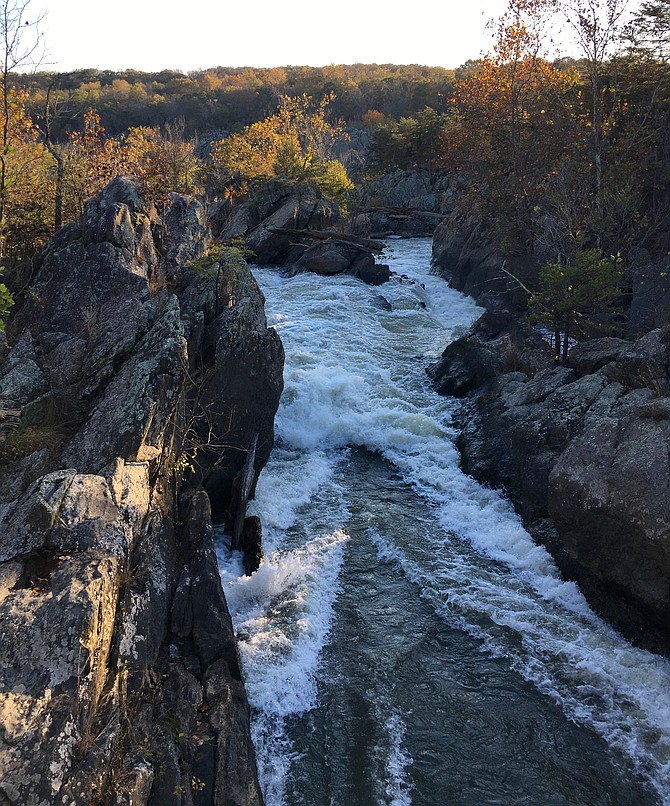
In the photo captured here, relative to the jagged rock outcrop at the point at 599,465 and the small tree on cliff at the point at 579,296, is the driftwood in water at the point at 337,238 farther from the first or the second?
the jagged rock outcrop at the point at 599,465

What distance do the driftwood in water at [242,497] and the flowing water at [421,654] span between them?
1.23 ft

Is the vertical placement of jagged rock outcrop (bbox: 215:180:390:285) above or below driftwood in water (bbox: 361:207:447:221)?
below

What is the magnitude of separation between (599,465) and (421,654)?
413 centimetres

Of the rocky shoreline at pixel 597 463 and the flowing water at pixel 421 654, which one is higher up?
the rocky shoreline at pixel 597 463

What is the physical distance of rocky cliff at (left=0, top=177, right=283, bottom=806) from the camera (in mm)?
4723

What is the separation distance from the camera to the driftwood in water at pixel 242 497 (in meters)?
10.2

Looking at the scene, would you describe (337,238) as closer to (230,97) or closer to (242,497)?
(242,497)

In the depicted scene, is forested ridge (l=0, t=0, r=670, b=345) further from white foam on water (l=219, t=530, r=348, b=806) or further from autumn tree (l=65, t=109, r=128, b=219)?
white foam on water (l=219, t=530, r=348, b=806)

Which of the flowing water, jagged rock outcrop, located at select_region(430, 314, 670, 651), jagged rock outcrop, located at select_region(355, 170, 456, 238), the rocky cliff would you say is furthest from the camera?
jagged rock outcrop, located at select_region(355, 170, 456, 238)

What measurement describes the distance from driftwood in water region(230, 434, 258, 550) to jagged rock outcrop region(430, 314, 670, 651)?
A: 16.6 ft

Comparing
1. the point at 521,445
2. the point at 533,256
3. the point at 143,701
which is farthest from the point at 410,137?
the point at 143,701

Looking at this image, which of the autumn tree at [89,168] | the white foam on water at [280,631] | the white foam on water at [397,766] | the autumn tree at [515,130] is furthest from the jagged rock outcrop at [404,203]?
the white foam on water at [397,766]

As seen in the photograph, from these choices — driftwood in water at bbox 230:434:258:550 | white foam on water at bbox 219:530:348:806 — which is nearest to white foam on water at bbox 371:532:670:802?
white foam on water at bbox 219:530:348:806

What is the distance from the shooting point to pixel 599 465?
9172 millimetres
